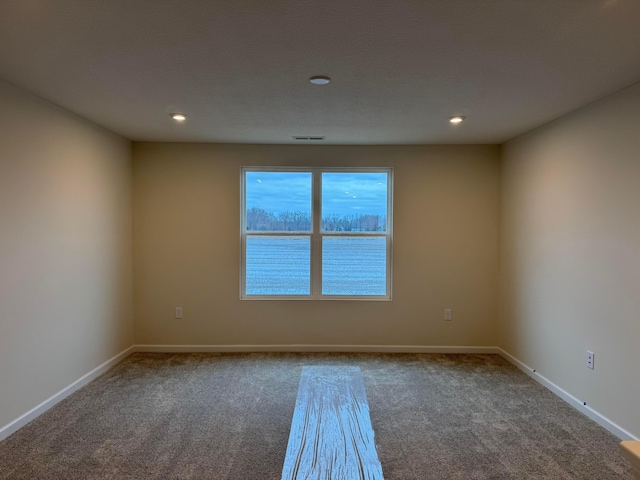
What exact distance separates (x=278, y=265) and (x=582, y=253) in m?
2.97

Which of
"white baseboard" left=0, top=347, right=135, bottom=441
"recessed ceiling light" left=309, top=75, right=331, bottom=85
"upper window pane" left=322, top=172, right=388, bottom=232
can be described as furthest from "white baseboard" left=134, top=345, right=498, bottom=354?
"recessed ceiling light" left=309, top=75, right=331, bottom=85

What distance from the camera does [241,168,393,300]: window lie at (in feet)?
14.3

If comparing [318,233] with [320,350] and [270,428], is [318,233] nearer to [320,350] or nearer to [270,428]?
[320,350]

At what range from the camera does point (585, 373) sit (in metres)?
Answer: 2.88

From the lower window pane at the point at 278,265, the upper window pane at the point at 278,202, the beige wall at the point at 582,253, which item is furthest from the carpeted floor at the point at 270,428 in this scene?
the upper window pane at the point at 278,202

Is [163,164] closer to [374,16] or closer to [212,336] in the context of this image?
[212,336]

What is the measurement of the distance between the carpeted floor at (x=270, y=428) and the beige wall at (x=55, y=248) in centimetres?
36

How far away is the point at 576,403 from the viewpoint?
9.68 ft

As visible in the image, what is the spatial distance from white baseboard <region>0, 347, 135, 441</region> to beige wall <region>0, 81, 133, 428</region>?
41mm

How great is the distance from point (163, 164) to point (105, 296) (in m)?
1.57

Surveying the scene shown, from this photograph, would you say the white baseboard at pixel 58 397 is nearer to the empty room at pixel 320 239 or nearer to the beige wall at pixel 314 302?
the empty room at pixel 320 239

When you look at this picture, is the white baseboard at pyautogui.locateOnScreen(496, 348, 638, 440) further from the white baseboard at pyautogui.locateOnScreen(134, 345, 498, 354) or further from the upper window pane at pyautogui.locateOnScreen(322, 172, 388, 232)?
the upper window pane at pyautogui.locateOnScreen(322, 172, 388, 232)

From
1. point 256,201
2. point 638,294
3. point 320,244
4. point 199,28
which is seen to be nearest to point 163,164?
point 256,201

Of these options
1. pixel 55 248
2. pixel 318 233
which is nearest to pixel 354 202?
pixel 318 233
